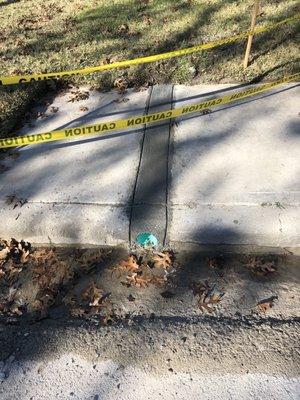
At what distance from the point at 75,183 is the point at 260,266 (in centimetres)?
205

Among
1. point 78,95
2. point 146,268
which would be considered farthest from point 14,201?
point 78,95

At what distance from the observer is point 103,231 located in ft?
12.2

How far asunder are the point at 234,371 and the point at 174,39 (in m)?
5.63

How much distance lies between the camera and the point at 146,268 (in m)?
3.55

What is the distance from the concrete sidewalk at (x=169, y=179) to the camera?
3688 millimetres

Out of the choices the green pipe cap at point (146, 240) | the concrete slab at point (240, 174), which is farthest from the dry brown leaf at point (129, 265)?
the concrete slab at point (240, 174)

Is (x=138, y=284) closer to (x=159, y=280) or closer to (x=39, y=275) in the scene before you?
(x=159, y=280)

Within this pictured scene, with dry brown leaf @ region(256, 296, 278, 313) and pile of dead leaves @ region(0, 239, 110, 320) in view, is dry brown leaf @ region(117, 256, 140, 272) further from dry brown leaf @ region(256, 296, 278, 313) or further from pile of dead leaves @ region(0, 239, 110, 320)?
dry brown leaf @ region(256, 296, 278, 313)

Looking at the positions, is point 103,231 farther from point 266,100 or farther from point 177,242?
point 266,100

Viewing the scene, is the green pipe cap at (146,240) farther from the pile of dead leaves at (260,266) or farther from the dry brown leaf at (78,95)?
the dry brown leaf at (78,95)

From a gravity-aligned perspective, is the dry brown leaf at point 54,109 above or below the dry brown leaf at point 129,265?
above

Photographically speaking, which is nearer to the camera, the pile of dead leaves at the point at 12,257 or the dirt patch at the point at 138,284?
the dirt patch at the point at 138,284

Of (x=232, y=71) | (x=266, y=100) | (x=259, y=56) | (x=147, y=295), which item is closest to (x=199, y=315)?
(x=147, y=295)

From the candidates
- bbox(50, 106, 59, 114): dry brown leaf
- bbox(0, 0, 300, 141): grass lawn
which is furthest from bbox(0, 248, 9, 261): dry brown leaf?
bbox(50, 106, 59, 114): dry brown leaf
